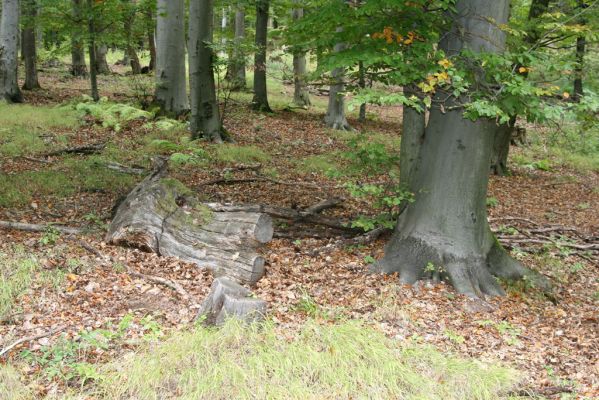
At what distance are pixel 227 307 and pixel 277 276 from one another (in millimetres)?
1436

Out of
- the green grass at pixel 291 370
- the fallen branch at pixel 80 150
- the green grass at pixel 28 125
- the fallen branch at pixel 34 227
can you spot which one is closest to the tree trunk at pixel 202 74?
the fallen branch at pixel 80 150

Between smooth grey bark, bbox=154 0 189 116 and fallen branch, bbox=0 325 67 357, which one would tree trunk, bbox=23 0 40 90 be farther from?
fallen branch, bbox=0 325 67 357

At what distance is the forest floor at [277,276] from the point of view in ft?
15.8

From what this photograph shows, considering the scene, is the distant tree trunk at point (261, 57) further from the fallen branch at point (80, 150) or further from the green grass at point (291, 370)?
the green grass at point (291, 370)

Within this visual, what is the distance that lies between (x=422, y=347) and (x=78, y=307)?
3.45m

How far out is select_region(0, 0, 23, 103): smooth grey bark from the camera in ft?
45.0

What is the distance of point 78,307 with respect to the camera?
507 centimetres

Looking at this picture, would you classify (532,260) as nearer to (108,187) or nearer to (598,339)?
(598,339)

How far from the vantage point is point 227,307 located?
4.79 metres

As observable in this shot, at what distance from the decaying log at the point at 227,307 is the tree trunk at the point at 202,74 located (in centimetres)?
803

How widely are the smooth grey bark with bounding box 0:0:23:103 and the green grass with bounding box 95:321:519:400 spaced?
42.7ft

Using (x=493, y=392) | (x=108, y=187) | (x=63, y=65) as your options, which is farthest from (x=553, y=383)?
(x=63, y=65)

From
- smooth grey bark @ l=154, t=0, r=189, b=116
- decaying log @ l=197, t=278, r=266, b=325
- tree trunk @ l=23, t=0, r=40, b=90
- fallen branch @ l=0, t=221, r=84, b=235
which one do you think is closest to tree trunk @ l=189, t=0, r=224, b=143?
smooth grey bark @ l=154, t=0, r=189, b=116

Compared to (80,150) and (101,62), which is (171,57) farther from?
(101,62)
